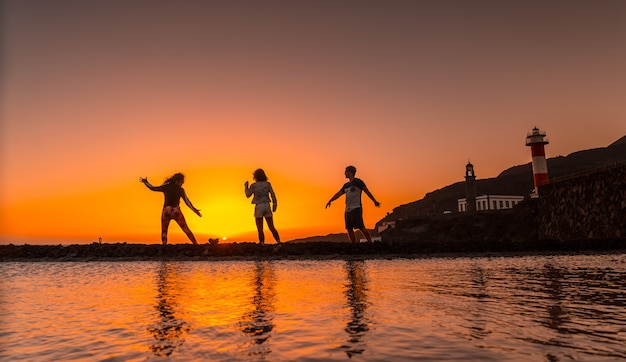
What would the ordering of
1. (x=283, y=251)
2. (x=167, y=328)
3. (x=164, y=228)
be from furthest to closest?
1. (x=164, y=228)
2. (x=283, y=251)
3. (x=167, y=328)

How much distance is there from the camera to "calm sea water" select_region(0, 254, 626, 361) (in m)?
2.22

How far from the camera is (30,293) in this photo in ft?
16.6

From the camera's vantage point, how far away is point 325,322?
3010 mm

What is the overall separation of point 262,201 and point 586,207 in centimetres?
2289

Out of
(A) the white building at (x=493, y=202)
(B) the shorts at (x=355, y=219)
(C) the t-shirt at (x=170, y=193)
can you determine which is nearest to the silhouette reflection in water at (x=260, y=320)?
(B) the shorts at (x=355, y=219)

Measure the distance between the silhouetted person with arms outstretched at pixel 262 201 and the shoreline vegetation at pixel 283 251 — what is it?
1624 millimetres

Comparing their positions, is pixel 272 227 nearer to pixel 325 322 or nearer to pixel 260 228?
pixel 260 228

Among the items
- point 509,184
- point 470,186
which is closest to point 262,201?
point 470,186

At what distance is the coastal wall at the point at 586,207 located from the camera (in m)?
24.1

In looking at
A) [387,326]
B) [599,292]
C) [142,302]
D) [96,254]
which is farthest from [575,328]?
[96,254]

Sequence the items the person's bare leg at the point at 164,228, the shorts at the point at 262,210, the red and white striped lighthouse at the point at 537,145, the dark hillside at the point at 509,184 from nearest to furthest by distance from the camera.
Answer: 1. the shorts at the point at 262,210
2. the person's bare leg at the point at 164,228
3. the red and white striped lighthouse at the point at 537,145
4. the dark hillside at the point at 509,184

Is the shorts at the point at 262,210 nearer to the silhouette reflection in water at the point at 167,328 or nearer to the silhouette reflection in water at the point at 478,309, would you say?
the silhouette reflection in water at the point at 478,309

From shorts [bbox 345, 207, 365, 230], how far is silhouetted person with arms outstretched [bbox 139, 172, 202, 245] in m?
5.01

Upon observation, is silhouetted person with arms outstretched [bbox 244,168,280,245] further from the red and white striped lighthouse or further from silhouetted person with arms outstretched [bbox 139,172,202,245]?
the red and white striped lighthouse
